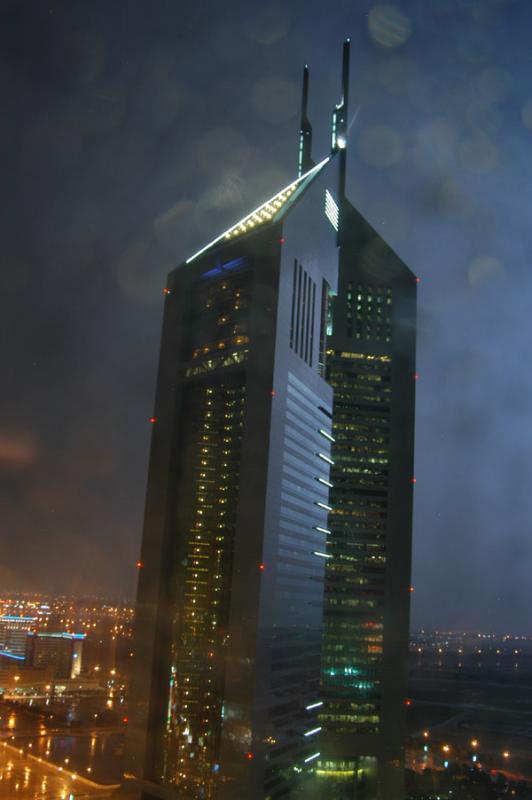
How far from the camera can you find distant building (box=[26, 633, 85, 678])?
222ft

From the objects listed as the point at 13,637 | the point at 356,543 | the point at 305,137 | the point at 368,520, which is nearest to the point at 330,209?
the point at 305,137

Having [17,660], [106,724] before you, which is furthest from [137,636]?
[17,660]

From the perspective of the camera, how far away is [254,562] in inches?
1019

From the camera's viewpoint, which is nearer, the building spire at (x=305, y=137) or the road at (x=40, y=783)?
the road at (x=40, y=783)

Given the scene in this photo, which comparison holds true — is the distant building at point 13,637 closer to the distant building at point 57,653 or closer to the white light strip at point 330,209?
the distant building at point 57,653

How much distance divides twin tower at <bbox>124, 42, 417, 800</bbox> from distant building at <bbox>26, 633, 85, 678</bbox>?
38211mm

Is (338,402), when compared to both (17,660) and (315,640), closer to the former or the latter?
(315,640)

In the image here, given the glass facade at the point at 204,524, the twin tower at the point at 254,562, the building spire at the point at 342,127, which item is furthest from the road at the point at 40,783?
the building spire at the point at 342,127

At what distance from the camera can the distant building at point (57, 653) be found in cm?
6775

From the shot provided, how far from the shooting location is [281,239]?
29.3 meters

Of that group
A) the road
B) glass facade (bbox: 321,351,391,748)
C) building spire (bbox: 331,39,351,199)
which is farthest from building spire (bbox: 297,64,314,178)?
the road

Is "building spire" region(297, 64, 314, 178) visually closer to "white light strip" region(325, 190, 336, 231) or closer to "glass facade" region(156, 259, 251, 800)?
"white light strip" region(325, 190, 336, 231)

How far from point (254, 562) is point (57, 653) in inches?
2009

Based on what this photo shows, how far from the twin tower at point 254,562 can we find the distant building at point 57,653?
1504 inches
